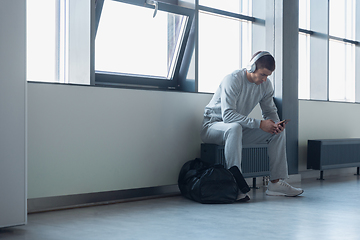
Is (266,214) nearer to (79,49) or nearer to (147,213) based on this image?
(147,213)

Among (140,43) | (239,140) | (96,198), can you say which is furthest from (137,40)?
(96,198)

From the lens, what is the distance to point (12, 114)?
210cm

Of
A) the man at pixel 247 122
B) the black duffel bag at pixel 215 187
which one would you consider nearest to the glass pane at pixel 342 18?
the man at pixel 247 122

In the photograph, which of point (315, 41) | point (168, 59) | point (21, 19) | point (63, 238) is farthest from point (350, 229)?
point (315, 41)

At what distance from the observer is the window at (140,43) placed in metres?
3.34

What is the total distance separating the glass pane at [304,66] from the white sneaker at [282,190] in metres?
2.04

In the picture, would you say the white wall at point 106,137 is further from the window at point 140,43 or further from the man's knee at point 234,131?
the man's knee at point 234,131

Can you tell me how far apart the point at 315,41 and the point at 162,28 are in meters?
2.23

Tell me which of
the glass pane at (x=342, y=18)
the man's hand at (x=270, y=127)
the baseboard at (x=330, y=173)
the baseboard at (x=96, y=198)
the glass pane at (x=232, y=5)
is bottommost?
the baseboard at (x=330, y=173)

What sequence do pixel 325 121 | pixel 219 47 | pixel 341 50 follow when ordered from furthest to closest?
pixel 341 50
pixel 325 121
pixel 219 47

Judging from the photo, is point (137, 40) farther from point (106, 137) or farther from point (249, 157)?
point (249, 157)

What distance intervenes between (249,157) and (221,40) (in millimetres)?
1258

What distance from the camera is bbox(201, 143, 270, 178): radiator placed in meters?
3.42

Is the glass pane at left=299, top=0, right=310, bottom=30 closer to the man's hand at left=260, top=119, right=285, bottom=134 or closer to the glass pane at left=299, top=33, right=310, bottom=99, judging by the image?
the glass pane at left=299, top=33, right=310, bottom=99
